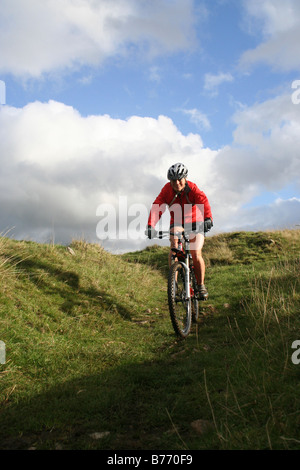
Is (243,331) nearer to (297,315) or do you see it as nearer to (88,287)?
(297,315)

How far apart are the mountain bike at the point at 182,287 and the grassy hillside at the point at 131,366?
12.6 inches

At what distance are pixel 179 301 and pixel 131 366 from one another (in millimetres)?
1590

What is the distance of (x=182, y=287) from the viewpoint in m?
6.47

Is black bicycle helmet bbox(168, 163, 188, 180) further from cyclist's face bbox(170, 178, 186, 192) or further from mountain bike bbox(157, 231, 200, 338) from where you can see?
mountain bike bbox(157, 231, 200, 338)

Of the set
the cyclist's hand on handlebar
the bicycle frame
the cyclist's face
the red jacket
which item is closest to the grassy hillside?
the bicycle frame

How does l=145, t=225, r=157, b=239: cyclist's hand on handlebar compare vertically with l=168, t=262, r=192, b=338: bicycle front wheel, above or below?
above

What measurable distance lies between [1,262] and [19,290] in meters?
0.80

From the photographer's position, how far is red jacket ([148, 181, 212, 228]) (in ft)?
22.9

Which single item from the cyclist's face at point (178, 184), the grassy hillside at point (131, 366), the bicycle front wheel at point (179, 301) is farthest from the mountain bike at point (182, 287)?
the cyclist's face at point (178, 184)

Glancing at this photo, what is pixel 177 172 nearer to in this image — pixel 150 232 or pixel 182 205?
pixel 182 205

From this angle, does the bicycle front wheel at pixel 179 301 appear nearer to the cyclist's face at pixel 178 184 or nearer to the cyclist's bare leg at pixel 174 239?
the cyclist's bare leg at pixel 174 239

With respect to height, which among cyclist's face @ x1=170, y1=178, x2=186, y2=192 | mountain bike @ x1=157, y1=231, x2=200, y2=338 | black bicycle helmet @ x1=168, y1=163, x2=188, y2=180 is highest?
black bicycle helmet @ x1=168, y1=163, x2=188, y2=180

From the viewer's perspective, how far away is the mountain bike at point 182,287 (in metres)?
5.89

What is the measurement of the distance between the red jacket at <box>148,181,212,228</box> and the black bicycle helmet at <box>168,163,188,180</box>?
34cm
